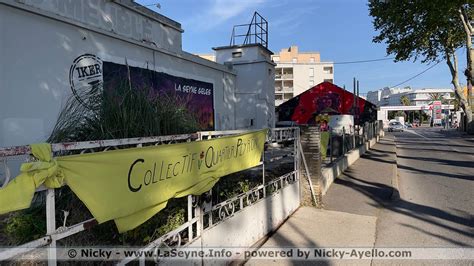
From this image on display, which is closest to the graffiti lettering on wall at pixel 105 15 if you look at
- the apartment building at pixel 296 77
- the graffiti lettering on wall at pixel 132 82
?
the graffiti lettering on wall at pixel 132 82

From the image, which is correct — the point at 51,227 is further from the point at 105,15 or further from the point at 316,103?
the point at 316,103

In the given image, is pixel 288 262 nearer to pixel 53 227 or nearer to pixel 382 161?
pixel 53 227

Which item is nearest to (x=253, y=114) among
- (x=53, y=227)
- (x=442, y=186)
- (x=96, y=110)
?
(x=442, y=186)

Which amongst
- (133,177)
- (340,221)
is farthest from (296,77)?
(133,177)

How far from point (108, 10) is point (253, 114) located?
8.89 meters

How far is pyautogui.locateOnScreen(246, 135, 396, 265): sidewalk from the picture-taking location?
539cm

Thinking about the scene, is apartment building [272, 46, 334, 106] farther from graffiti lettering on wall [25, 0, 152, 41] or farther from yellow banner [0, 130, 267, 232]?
yellow banner [0, 130, 267, 232]

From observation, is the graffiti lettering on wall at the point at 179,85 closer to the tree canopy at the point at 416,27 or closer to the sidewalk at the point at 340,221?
the sidewalk at the point at 340,221

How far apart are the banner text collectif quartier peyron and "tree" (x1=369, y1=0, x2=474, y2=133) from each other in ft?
64.9

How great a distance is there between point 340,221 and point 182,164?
13.7ft

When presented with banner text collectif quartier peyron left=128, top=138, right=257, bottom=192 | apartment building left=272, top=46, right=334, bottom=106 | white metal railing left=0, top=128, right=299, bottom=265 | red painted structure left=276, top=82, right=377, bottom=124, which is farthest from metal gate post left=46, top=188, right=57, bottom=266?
apartment building left=272, top=46, right=334, bottom=106

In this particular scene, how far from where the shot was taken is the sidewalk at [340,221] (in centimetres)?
539

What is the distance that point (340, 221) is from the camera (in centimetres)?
662

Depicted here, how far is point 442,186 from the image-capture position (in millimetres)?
10250
